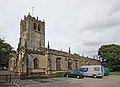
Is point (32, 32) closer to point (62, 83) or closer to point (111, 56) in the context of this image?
point (62, 83)

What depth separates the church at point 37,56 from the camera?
3228cm

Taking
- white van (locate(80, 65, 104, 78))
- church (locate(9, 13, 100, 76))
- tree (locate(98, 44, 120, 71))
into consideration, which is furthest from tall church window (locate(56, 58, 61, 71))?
tree (locate(98, 44, 120, 71))

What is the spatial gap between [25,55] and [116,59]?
36.7 metres

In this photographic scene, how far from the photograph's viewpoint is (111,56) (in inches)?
2126

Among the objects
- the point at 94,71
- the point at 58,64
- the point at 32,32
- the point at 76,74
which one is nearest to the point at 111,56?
the point at 58,64

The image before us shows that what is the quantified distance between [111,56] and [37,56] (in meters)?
31.9

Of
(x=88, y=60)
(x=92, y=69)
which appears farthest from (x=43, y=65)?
(x=88, y=60)

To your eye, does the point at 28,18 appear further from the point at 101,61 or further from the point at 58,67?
the point at 101,61

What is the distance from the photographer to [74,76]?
29.0m

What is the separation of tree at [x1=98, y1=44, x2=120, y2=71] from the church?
315 inches

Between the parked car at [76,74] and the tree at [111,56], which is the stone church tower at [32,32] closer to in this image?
the parked car at [76,74]

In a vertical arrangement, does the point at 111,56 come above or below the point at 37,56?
above

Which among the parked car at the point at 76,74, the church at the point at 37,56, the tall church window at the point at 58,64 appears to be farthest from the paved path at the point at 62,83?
the tall church window at the point at 58,64

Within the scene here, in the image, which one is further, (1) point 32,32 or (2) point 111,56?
(2) point 111,56
